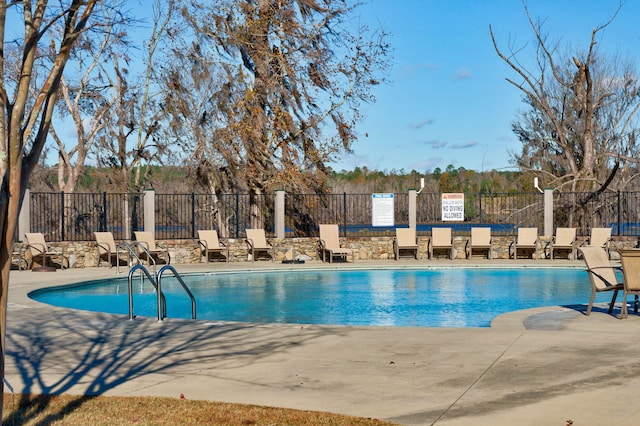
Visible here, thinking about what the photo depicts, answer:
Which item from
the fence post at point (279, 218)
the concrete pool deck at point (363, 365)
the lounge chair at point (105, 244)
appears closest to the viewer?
the concrete pool deck at point (363, 365)

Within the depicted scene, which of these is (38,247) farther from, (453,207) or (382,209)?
(453,207)

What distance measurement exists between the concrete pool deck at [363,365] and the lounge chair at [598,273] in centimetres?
36

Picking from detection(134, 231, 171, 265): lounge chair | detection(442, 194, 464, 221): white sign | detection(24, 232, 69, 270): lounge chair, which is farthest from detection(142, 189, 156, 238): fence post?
detection(442, 194, 464, 221): white sign

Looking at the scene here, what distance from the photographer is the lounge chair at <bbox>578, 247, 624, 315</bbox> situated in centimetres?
920

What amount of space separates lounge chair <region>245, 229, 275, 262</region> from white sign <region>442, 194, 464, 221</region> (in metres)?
5.51

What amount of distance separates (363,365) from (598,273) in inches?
166

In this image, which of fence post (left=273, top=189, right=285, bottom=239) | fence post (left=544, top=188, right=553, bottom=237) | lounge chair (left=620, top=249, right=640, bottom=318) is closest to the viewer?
lounge chair (left=620, top=249, right=640, bottom=318)

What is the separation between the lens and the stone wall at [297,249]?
1931 cm

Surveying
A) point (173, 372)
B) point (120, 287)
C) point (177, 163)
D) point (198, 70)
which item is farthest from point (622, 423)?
point (177, 163)

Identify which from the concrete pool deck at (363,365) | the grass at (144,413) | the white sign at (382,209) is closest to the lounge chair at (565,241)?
the white sign at (382,209)

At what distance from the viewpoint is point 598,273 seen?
936cm

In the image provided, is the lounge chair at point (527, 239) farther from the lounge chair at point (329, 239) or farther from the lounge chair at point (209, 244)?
the lounge chair at point (209, 244)

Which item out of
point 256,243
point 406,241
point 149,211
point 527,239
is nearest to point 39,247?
point 149,211

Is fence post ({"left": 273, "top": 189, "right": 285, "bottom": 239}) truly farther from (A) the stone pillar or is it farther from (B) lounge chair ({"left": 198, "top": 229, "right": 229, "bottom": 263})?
(A) the stone pillar
